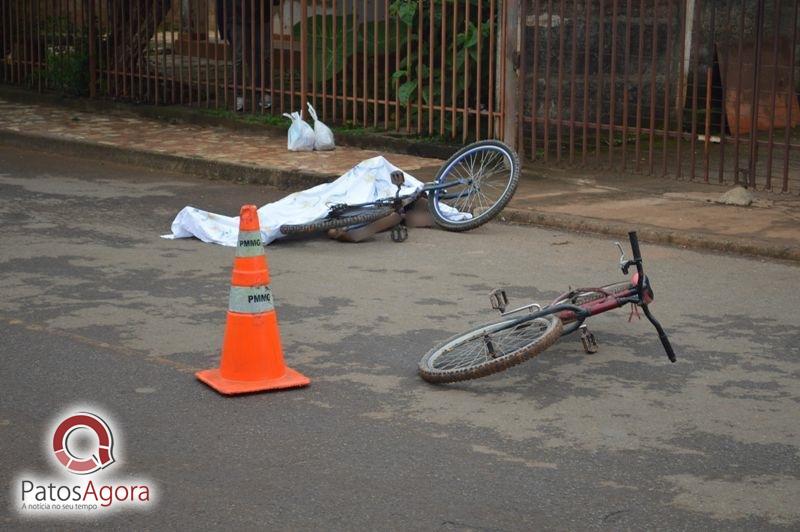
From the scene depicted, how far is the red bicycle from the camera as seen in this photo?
20.2 feet

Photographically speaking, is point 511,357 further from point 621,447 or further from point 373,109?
point 373,109

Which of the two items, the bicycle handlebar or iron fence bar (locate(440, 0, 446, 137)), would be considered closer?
the bicycle handlebar

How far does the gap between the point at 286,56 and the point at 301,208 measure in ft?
20.3

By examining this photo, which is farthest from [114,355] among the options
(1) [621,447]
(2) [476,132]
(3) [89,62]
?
(3) [89,62]

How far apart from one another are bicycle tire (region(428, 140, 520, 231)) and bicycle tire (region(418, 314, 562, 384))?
3.67 metres

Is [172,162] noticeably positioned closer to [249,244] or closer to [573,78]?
[573,78]

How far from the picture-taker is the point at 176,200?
1170cm

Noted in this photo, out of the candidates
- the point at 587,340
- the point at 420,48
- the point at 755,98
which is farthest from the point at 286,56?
the point at 587,340

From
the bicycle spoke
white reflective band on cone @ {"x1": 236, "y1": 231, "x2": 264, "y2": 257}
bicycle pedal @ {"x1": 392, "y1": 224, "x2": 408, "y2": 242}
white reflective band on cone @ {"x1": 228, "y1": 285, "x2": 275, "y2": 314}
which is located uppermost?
white reflective band on cone @ {"x1": 236, "y1": 231, "x2": 264, "y2": 257}

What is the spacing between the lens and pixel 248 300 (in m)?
6.21

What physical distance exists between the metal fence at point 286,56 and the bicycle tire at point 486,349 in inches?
Result: 262

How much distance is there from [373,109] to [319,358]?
8.22 metres

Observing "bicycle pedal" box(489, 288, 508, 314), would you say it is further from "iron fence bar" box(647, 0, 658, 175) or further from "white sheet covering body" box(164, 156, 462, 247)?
"iron fence bar" box(647, 0, 658, 175)

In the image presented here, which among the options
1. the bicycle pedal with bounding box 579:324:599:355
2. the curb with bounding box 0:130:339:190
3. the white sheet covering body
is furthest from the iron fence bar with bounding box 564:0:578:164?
the bicycle pedal with bounding box 579:324:599:355
